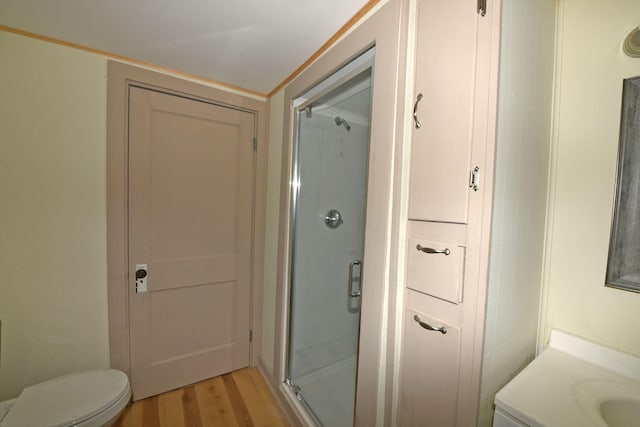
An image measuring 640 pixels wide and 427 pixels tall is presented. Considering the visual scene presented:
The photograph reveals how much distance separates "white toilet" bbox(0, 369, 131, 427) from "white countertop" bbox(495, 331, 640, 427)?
5.18 ft

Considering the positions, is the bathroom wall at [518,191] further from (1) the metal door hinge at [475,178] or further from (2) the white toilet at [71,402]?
(2) the white toilet at [71,402]

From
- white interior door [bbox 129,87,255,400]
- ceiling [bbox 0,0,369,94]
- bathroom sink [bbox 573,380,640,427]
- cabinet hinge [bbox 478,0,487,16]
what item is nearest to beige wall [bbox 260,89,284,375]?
white interior door [bbox 129,87,255,400]

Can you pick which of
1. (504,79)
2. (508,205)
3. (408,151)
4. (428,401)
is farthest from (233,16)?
(428,401)

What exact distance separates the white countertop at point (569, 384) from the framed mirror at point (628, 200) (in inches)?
9.9

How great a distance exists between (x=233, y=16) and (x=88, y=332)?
72.9 inches

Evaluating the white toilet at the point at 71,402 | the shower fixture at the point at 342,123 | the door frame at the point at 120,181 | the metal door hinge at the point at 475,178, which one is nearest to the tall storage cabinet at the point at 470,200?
the metal door hinge at the point at 475,178

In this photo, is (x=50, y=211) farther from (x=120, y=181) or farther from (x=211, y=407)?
(x=211, y=407)

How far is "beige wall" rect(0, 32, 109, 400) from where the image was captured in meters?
1.23

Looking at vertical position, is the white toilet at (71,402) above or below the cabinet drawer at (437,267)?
below

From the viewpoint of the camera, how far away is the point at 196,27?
1.18 metres

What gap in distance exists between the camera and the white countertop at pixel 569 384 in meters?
0.65

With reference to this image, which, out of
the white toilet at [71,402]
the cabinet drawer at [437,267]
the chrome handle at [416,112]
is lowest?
the white toilet at [71,402]

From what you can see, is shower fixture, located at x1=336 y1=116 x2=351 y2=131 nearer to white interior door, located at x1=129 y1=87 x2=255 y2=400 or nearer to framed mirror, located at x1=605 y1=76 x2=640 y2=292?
white interior door, located at x1=129 y1=87 x2=255 y2=400

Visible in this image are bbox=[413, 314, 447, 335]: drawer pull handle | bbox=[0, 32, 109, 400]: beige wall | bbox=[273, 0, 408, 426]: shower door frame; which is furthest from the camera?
bbox=[0, 32, 109, 400]: beige wall
